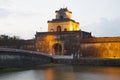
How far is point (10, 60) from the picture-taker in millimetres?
39750

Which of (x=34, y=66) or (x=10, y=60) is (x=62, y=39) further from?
(x=10, y=60)

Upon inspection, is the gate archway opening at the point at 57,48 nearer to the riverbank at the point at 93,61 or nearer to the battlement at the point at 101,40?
the battlement at the point at 101,40

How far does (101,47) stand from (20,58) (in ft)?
56.6

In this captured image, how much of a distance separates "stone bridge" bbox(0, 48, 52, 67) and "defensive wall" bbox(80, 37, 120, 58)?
29.2 feet

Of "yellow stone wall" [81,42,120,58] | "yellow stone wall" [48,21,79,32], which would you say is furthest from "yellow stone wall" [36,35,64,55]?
"yellow stone wall" [81,42,120,58]

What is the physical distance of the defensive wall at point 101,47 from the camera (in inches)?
2104

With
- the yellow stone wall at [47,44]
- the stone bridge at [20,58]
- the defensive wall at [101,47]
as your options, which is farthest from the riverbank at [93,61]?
the yellow stone wall at [47,44]

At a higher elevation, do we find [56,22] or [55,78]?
[56,22]

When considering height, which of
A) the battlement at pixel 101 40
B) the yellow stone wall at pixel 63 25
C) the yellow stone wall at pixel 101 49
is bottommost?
the yellow stone wall at pixel 101 49

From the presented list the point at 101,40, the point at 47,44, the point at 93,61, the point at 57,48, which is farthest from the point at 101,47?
the point at 47,44

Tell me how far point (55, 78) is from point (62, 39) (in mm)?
27345

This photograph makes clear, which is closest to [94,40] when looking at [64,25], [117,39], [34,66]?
[117,39]

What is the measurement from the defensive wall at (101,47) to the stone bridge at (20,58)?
8.90m

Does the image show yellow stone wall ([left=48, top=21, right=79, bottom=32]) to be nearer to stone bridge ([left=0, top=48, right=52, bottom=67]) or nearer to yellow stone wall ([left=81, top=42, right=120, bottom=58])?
yellow stone wall ([left=81, top=42, right=120, bottom=58])
